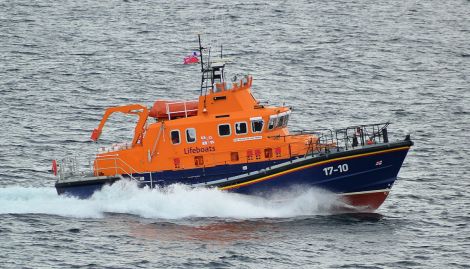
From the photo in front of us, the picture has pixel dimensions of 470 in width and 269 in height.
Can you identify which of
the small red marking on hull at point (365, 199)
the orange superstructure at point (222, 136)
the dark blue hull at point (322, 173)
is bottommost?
the small red marking on hull at point (365, 199)

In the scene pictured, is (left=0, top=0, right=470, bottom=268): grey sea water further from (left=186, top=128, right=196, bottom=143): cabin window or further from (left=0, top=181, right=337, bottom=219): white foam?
(left=186, top=128, right=196, bottom=143): cabin window

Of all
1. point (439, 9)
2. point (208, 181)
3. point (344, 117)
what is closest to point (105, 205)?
point (208, 181)

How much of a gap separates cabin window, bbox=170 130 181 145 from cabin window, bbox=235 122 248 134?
2.20 meters

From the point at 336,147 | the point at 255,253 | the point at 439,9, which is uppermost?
the point at 439,9

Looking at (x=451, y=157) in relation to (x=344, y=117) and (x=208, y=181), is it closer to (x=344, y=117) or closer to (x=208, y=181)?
(x=344, y=117)

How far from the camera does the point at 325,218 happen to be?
40594 mm

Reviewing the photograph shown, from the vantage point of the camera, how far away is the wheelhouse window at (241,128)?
40956 mm

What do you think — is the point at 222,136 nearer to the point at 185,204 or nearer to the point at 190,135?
the point at 190,135

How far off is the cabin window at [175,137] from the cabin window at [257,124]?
2.80 meters

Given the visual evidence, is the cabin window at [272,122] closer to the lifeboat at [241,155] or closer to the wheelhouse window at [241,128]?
the lifeboat at [241,155]

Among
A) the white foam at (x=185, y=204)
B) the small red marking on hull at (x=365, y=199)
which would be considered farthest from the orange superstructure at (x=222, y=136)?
the small red marking on hull at (x=365, y=199)

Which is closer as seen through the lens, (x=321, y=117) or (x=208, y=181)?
(x=208, y=181)

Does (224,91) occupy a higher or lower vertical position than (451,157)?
higher

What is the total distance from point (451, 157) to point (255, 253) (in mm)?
16528
